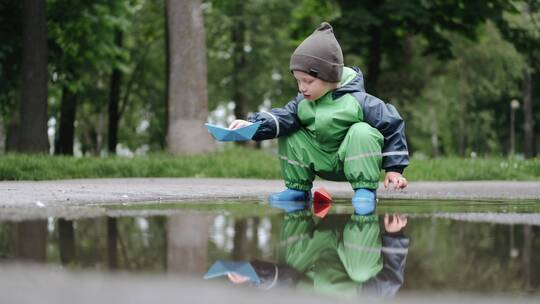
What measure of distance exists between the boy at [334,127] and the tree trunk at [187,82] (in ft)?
24.5

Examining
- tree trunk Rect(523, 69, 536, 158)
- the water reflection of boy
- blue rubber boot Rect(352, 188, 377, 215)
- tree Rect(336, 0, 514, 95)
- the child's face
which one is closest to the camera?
the water reflection of boy

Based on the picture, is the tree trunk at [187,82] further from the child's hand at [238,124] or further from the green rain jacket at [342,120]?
the child's hand at [238,124]

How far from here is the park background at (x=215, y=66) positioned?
38.8 feet

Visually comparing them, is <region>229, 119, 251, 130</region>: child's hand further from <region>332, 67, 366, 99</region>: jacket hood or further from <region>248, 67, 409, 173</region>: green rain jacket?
<region>332, 67, 366, 99</region>: jacket hood

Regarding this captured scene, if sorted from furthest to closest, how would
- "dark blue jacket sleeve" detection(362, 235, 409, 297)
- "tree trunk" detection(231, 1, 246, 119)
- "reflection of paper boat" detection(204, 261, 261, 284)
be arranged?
"tree trunk" detection(231, 1, 246, 119)
"reflection of paper boat" detection(204, 261, 261, 284)
"dark blue jacket sleeve" detection(362, 235, 409, 297)

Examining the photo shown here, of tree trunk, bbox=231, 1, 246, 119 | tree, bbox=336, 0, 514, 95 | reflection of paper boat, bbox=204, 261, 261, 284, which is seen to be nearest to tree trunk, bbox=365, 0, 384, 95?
tree, bbox=336, 0, 514, 95

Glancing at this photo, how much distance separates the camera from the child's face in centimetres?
540

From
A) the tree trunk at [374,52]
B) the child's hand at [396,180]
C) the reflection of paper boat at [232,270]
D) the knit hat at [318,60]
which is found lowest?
the reflection of paper boat at [232,270]

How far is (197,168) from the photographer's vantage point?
36.4 feet

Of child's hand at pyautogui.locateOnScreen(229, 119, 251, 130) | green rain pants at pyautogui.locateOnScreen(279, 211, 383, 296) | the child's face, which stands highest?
the child's face

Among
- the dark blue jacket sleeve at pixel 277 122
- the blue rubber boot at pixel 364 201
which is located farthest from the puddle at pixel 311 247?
the dark blue jacket sleeve at pixel 277 122

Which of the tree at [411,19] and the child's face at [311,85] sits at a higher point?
the tree at [411,19]

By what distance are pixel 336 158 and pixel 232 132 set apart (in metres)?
0.76

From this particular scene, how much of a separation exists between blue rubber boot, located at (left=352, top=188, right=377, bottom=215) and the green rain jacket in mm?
232
